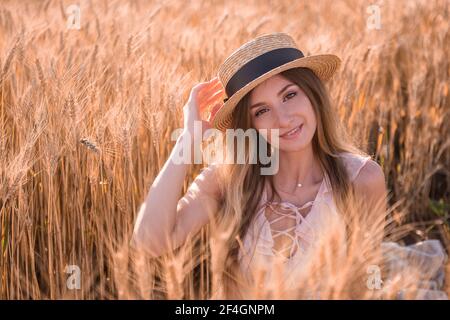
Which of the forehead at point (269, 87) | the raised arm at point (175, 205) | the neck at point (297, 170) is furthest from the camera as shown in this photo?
the neck at point (297, 170)

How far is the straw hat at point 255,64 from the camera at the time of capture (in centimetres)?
184

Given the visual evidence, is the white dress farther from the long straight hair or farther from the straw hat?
the straw hat

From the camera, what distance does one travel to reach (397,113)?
9.98 feet

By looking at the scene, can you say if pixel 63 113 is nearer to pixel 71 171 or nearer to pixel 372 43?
pixel 71 171

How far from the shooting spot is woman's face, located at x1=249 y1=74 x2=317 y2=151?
72.5 inches

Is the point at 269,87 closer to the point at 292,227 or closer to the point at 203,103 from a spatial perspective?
the point at 203,103

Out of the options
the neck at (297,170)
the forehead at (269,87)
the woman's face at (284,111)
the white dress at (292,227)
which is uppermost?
the forehead at (269,87)

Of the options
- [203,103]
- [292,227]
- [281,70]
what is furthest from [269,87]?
[292,227]

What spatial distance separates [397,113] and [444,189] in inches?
17.5

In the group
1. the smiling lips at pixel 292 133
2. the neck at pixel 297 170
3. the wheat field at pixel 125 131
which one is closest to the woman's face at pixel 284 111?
the smiling lips at pixel 292 133

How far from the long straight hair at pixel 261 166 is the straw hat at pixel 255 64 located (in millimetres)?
39

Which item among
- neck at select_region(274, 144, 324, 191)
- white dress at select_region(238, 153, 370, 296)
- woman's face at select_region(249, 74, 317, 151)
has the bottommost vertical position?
white dress at select_region(238, 153, 370, 296)

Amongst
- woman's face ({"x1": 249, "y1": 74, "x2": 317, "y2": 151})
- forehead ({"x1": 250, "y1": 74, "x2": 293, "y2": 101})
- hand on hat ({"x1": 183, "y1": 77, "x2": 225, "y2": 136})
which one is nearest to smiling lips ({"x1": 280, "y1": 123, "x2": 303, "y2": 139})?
woman's face ({"x1": 249, "y1": 74, "x2": 317, "y2": 151})

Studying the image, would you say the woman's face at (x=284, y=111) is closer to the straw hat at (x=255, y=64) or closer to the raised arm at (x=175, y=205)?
the straw hat at (x=255, y=64)
